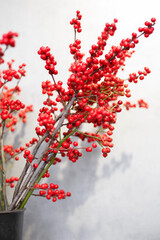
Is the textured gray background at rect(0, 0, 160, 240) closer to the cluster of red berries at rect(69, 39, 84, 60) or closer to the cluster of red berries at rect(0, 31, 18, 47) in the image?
the cluster of red berries at rect(69, 39, 84, 60)

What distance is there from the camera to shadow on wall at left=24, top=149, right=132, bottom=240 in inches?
43.2

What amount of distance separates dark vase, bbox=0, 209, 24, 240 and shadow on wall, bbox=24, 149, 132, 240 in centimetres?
28

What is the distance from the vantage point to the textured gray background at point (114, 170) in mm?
1066

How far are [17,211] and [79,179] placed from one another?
0.35 metres

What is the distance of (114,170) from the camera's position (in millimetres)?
1098

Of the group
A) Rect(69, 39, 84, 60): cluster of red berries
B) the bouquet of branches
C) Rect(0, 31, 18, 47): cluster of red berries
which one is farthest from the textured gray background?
Rect(0, 31, 18, 47): cluster of red berries

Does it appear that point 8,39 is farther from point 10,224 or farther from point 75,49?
point 10,224

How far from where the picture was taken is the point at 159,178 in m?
1.07

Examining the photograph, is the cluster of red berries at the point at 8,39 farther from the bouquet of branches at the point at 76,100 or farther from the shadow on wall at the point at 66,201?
the shadow on wall at the point at 66,201

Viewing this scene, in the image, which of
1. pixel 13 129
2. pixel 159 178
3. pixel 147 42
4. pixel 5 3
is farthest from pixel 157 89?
pixel 5 3

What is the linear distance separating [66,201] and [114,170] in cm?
23

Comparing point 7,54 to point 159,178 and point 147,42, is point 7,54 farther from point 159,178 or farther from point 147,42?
point 159,178

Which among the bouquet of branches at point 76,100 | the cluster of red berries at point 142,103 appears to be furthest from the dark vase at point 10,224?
the cluster of red berries at point 142,103

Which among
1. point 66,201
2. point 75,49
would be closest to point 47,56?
point 75,49
